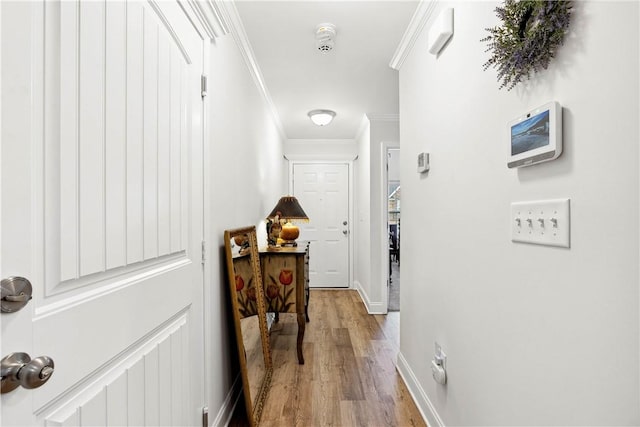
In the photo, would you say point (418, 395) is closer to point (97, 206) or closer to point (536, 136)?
point (536, 136)

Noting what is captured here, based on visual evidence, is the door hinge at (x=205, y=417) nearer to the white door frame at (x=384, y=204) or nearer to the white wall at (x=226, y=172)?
the white wall at (x=226, y=172)

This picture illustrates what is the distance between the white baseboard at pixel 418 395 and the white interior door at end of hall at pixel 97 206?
1.25 metres

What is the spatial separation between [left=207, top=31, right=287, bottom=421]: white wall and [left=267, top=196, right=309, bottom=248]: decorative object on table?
0.44 metres

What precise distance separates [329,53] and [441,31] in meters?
1.04

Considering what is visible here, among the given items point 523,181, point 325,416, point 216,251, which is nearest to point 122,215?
point 216,251

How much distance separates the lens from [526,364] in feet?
3.47

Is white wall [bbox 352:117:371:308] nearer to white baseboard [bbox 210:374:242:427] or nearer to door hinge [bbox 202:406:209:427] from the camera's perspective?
white baseboard [bbox 210:374:242:427]

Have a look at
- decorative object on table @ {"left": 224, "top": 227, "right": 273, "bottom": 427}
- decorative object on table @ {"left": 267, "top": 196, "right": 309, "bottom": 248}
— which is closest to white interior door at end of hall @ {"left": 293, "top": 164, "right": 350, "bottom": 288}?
decorative object on table @ {"left": 267, "top": 196, "right": 309, "bottom": 248}

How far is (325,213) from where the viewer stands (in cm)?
537

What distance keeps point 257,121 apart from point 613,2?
254 cm

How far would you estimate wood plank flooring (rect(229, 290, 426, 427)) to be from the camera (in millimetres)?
1935

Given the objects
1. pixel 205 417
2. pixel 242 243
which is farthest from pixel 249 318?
pixel 205 417

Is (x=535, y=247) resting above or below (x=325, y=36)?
below

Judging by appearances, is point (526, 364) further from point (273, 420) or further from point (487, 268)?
point (273, 420)
